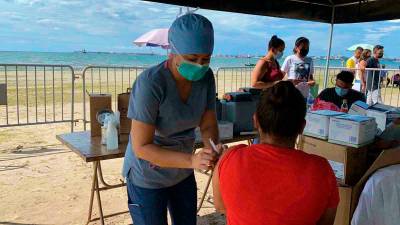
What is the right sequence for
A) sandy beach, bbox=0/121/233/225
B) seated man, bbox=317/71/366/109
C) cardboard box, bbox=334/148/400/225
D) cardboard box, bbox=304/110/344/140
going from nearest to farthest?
cardboard box, bbox=334/148/400/225, cardboard box, bbox=304/110/344/140, sandy beach, bbox=0/121/233/225, seated man, bbox=317/71/366/109

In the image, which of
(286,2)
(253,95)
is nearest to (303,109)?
(253,95)

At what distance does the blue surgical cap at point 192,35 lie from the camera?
54.5 inches

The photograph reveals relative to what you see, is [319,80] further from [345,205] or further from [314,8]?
[345,205]

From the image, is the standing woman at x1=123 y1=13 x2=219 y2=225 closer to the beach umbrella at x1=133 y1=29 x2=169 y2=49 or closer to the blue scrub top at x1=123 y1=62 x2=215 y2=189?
the blue scrub top at x1=123 y1=62 x2=215 y2=189

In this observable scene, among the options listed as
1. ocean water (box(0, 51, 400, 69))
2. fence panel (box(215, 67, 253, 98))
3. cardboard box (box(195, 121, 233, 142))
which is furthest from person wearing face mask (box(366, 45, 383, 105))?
ocean water (box(0, 51, 400, 69))

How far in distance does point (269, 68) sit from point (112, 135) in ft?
8.34

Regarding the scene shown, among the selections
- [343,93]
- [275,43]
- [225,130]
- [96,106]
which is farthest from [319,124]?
[275,43]

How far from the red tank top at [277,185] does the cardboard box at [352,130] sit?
48.9 inches

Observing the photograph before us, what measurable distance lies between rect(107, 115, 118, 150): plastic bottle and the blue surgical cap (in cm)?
120

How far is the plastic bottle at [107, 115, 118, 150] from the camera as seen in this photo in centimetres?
248

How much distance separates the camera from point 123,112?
9.33 feet

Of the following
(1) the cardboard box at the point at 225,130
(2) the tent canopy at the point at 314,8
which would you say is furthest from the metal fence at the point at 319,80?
Result: (1) the cardboard box at the point at 225,130

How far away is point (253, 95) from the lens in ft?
11.0

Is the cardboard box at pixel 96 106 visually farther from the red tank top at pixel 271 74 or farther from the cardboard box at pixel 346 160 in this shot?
the red tank top at pixel 271 74
